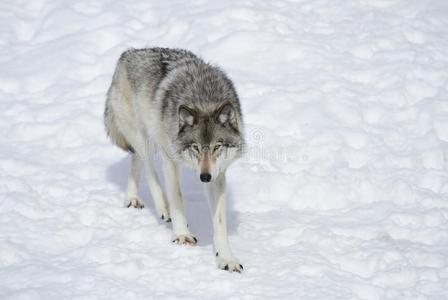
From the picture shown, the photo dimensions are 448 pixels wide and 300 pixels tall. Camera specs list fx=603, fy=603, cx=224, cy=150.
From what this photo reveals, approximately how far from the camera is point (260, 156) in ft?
27.7

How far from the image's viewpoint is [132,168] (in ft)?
24.6

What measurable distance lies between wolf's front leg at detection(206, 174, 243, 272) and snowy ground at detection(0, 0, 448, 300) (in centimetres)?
11

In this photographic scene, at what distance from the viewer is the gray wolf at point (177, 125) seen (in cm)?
601

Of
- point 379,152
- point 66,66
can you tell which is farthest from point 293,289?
point 66,66

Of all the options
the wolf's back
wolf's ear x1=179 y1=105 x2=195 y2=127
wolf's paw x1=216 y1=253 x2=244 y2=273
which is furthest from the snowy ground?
wolf's ear x1=179 y1=105 x2=195 y2=127

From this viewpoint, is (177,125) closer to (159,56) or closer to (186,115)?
(186,115)

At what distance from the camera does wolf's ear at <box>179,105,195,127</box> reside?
19.8ft

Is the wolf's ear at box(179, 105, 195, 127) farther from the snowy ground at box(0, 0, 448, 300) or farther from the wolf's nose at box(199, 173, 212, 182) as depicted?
the snowy ground at box(0, 0, 448, 300)

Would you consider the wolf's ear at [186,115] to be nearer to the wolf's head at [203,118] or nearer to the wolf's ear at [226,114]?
the wolf's head at [203,118]

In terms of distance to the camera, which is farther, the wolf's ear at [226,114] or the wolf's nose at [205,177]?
the wolf's ear at [226,114]

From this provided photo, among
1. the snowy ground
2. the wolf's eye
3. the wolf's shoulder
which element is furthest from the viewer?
the wolf's shoulder

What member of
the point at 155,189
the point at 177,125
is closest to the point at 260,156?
the point at 155,189

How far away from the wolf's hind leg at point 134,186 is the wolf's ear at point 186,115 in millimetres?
1609

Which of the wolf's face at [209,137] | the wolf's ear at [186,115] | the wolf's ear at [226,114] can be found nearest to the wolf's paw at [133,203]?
the wolf's face at [209,137]
